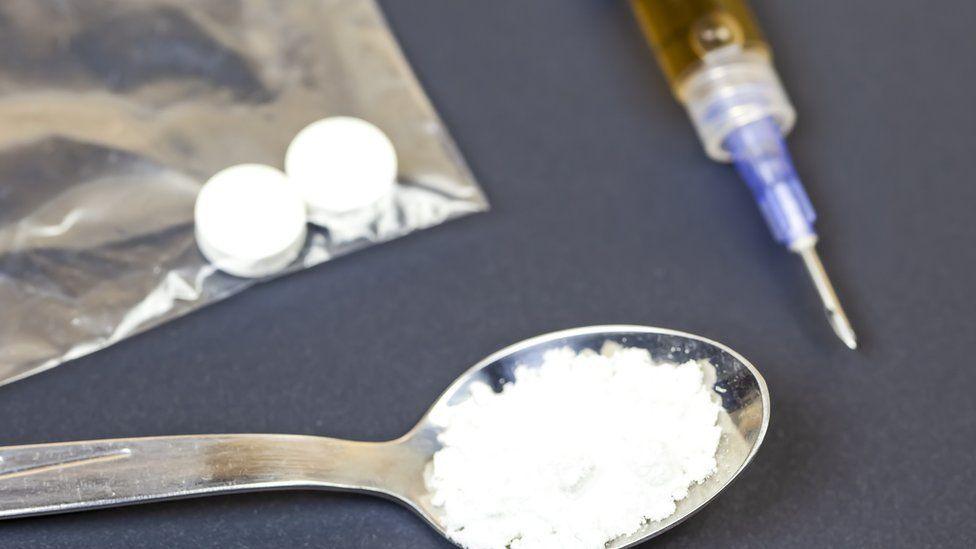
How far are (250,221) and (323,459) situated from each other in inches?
6.3

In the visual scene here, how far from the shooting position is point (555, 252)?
0.66 meters

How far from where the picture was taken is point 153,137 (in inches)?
26.7

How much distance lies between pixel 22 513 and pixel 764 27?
2.05ft

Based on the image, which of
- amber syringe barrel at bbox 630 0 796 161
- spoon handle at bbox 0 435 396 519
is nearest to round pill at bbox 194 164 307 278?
spoon handle at bbox 0 435 396 519

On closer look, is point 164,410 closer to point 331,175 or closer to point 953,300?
point 331,175

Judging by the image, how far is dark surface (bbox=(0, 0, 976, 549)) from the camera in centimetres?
56

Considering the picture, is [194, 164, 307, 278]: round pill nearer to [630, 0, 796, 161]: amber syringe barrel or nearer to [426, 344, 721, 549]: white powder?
[426, 344, 721, 549]: white powder

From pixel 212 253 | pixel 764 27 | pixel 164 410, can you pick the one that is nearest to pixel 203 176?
pixel 212 253

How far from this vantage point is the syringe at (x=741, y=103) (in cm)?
64

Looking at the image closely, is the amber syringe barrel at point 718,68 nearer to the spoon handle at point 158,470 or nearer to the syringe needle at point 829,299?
the syringe needle at point 829,299

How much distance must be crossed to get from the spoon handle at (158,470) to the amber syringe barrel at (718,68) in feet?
1.11

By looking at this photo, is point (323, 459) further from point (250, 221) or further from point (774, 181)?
point (774, 181)

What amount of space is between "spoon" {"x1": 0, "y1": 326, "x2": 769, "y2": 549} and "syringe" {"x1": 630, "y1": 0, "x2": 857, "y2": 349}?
12 centimetres

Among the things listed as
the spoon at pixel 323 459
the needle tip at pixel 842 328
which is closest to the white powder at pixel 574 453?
the spoon at pixel 323 459
